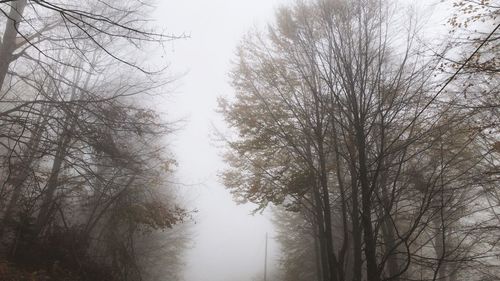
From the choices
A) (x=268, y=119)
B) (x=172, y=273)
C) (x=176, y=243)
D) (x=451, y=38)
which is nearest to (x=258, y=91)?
(x=268, y=119)

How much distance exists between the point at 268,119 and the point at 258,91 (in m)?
0.72

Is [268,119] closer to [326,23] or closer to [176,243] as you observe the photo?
[326,23]

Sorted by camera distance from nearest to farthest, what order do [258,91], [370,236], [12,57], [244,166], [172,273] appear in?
[370,236]
[12,57]
[258,91]
[244,166]
[172,273]

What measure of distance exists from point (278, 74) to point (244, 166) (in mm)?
3195

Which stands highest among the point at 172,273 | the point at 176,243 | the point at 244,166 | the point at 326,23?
the point at 326,23

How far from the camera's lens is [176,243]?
1914 centimetres

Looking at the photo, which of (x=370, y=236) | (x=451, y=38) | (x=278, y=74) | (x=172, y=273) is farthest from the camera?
(x=172, y=273)

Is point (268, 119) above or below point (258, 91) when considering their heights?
below

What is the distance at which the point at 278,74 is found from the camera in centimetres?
733

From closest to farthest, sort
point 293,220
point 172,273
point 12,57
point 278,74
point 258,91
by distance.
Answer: point 12,57
point 278,74
point 258,91
point 293,220
point 172,273

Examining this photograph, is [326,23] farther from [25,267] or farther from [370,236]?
[25,267]

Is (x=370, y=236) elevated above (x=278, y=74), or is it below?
below

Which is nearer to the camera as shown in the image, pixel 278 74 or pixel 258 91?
pixel 278 74

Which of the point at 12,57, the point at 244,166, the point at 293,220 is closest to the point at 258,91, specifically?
the point at 244,166
